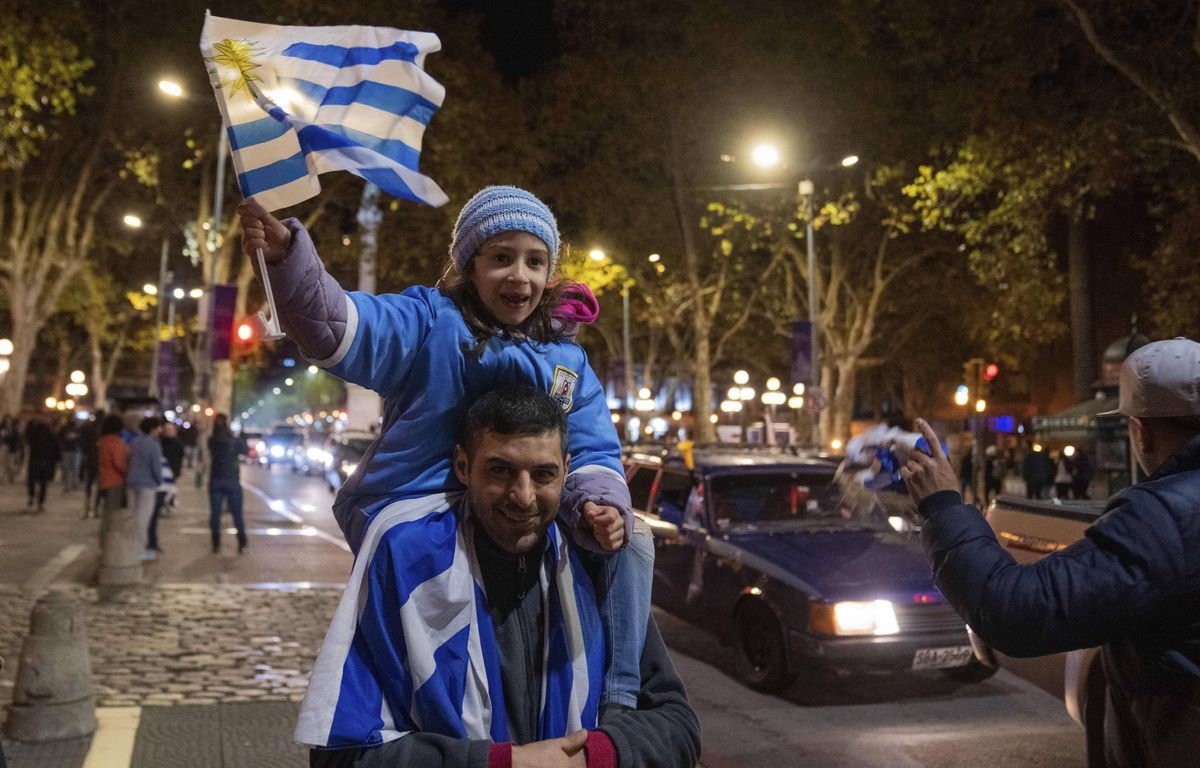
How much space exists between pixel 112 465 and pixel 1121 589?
14.3 metres

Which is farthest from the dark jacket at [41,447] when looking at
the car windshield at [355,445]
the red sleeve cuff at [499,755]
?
the red sleeve cuff at [499,755]

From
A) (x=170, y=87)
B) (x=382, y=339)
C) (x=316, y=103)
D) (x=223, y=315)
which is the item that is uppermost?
(x=170, y=87)

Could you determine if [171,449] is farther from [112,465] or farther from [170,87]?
[170,87]

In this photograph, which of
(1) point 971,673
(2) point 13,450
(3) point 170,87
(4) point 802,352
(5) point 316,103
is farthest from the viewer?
(2) point 13,450

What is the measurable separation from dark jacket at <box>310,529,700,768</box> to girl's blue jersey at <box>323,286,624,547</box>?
0.79 feet

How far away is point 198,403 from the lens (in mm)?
32562

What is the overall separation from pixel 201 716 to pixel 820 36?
25158mm

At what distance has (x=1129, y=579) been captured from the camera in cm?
213

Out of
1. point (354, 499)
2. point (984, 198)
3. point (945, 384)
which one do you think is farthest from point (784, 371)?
point (354, 499)

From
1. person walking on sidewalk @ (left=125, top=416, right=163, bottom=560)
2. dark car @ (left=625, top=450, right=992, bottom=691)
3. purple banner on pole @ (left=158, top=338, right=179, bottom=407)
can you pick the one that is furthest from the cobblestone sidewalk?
purple banner on pole @ (left=158, top=338, right=179, bottom=407)

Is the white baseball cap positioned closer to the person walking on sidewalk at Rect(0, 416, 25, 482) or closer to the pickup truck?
the pickup truck

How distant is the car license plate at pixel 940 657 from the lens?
752cm

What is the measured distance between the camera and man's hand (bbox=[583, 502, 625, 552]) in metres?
2.26

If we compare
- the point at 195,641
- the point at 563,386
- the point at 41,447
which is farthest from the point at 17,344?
the point at 563,386
